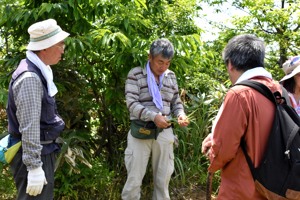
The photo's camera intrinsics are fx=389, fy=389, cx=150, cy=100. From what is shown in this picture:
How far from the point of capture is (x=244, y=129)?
2.10m

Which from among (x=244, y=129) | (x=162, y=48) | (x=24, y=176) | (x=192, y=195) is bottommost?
(x=192, y=195)

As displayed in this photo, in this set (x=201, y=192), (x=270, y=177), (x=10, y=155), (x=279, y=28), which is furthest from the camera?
(x=279, y=28)

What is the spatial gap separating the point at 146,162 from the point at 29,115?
1631 millimetres

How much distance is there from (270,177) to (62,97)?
2600 mm

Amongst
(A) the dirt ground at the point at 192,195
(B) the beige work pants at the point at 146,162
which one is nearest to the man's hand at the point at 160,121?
(B) the beige work pants at the point at 146,162

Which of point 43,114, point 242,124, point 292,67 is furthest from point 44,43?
point 292,67

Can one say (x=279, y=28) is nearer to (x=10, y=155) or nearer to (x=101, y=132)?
(x=101, y=132)

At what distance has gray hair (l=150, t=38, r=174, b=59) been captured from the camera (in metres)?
3.64

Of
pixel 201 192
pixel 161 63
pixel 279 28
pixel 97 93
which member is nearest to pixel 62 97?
pixel 97 93

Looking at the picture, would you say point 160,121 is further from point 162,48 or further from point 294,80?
point 294,80

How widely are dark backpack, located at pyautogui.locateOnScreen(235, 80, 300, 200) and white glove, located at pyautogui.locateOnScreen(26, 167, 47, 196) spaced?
4.34 ft

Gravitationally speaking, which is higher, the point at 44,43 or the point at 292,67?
the point at 44,43

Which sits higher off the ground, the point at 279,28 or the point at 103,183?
the point at 279,28

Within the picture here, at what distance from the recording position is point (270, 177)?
2.05m
